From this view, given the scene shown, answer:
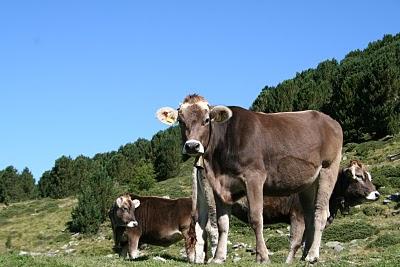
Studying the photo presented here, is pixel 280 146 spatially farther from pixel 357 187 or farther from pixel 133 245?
pixel 133 245

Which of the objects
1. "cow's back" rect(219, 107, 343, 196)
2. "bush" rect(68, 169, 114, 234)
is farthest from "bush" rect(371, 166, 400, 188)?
"cow's back" rect(219, 107, 343, 196)

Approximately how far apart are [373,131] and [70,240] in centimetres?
3161

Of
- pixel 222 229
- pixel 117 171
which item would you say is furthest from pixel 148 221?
pixel 117 171

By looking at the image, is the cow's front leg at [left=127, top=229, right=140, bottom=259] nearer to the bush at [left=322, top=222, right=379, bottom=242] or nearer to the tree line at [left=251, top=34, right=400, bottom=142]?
the bush at [left=322, top=222, right=379, bottom=242]

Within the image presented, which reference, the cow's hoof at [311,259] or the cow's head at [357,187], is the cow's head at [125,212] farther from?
the cow's hoof at [311,259]

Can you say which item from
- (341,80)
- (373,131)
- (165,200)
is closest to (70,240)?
(165,200)

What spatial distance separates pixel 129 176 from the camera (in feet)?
252

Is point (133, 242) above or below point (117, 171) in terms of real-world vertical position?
below

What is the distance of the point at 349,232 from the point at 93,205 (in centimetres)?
2503

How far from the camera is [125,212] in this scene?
774 inches

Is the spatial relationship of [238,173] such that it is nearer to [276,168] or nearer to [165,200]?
[276,168]

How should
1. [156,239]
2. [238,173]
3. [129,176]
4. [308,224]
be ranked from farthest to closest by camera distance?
1. [129,176]
2. [156,239]
3. [308,224]
4. [238,173]

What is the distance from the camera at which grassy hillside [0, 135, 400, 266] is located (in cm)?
1186

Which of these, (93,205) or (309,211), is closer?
(309,211)
